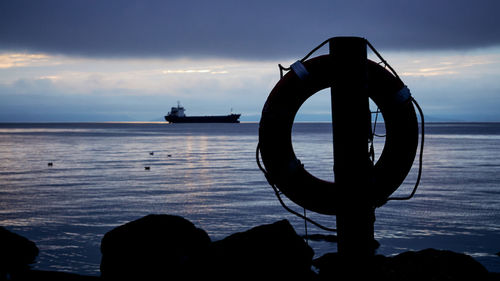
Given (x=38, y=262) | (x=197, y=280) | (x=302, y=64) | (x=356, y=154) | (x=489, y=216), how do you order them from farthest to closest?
(x=489, y=216), (x=38, y=262), (x=197, y=280), (x=302, y=64), (x=356, y=154)

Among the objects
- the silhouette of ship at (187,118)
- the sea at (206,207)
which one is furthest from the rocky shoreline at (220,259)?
the silhouette of ship at (187,118)

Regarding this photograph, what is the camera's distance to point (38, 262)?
7332 mm

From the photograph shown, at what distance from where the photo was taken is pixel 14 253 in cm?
692

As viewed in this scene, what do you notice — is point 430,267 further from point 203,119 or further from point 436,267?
point 203,119

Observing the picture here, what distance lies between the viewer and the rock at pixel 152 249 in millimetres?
5629

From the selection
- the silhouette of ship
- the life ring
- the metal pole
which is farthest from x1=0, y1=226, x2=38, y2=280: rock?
the silhouette of ship

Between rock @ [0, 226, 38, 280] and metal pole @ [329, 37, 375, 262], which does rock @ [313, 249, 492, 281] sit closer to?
metal pole @ [329, 37, 375, 262]

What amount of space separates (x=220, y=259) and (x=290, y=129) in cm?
187

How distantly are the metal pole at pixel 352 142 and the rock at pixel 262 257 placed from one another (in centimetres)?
125

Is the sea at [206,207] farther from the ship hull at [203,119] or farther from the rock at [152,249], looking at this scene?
the ship hull at [203,119]

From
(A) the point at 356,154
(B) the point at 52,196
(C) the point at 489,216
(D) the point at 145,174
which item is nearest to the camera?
(A) the point at 356,154

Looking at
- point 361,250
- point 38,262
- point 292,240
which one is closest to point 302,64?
point 361,250

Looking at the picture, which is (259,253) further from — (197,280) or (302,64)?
(302,64)

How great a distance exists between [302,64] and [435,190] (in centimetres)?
1088
